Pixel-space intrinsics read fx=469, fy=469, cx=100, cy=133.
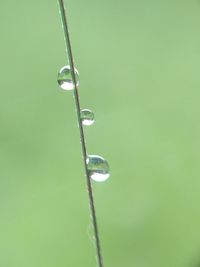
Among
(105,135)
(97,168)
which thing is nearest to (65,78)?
(97,168)

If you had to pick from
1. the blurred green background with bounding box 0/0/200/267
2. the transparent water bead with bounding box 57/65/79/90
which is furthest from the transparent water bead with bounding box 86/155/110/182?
the blurred green background with bounding box 0/0/200/267

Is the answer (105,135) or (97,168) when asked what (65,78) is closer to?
(97,168)

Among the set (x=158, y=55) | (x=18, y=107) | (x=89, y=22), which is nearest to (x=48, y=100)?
(x=18, y=107)

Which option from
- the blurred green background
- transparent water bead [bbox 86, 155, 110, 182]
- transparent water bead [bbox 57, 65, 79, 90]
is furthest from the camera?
the blurred green background

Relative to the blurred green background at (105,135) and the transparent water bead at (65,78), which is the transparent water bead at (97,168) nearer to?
the transparent water bead at (65,78)

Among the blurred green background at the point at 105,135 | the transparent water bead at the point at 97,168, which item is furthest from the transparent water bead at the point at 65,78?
the blurred green background at the point at 105,135

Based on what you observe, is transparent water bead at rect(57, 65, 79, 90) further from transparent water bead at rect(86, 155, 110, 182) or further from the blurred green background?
the blurred green background

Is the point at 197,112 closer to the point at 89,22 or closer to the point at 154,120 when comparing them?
the point at 154,120

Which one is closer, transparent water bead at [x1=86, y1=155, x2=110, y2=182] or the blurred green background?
transparent water bead at [x1=86, y1=155, x2=110, y2=182]
